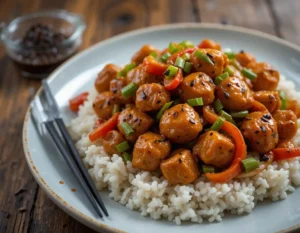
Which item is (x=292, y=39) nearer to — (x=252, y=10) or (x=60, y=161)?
(x=252, y=10)

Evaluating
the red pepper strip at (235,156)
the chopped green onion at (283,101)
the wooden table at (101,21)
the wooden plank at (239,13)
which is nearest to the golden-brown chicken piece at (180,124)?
the red pepper strip at (235,156)

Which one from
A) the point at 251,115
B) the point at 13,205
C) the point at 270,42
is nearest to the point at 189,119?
the point at 251,115

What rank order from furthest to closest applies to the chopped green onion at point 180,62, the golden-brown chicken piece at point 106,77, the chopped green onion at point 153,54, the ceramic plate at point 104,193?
the golden-brown chicken piece at point 106,77
the chopped green onion at point 153,54
the chopped green onion at point 180,62
the ceramic plate at point 104,193

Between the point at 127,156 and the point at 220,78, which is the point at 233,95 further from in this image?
the point at 127,156

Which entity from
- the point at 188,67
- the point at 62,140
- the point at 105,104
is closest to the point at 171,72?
the point at 188,67

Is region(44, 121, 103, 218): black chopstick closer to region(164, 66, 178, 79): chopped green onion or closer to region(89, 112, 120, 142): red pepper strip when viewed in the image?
region(89, 112, 120, 142): red pepper strip

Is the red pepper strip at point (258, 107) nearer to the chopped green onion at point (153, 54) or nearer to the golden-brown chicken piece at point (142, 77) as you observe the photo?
the golden-brown chicken piece at point (142, 77)
